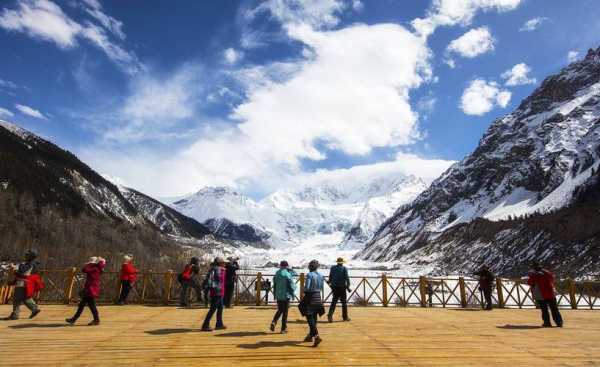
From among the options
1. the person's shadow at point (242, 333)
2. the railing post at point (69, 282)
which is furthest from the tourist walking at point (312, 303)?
the railing post at point (69, 282)

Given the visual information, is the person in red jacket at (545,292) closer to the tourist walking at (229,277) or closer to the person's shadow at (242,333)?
the person's shadow at (242,333)

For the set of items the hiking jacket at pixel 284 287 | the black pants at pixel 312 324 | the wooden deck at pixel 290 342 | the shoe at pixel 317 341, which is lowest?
the wooden deck at pixel 290 342

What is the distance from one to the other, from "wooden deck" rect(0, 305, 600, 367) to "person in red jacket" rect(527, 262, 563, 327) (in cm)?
51

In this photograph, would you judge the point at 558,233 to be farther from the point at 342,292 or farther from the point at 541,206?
the point at 342,292

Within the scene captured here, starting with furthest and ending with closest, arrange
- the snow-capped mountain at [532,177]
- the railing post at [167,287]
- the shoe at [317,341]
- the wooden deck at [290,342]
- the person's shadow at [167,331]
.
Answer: the snow-capped mountain at [532,177], the railing post at [167,287], the person's shadow at [167,331], the shoe at [317,341], the wooden deck at [290,342]

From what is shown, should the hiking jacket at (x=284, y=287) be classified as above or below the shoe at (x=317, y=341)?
above

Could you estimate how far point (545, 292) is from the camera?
15.5m

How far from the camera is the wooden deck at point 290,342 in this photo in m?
9.24

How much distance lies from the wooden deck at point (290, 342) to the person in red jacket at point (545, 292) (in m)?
0.51

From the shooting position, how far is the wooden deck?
924 cm

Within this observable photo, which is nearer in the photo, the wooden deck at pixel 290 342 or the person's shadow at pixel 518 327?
the wooden deck at pixel 290 342

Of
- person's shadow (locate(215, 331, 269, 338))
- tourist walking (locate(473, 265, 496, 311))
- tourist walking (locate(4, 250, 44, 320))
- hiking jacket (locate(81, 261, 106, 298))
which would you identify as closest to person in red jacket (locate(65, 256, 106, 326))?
hiking jacket (locate(81, 261, 106, 298))

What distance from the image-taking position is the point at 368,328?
14047 millimetres

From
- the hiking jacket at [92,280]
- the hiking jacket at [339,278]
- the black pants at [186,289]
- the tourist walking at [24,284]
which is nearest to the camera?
the hiking jacket at [92,280]
